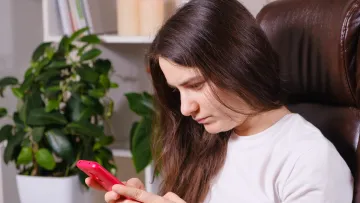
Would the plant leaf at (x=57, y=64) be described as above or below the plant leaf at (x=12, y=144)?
above

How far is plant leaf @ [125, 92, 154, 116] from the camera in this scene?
2.20m

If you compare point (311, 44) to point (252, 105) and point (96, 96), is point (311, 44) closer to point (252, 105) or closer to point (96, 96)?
point (252, 105)

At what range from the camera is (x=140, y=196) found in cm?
115

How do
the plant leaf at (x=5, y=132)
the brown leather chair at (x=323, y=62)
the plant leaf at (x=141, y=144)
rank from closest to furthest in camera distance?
the brown leather chair at (x=323, y=62), the plant leaf at (x=141, y=144), the plant leaf at (x=5, y=132)

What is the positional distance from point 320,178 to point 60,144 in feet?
4.29

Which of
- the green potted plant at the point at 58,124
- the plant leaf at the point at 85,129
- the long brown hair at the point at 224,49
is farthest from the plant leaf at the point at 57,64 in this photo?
the long brown hair at the point at 224,49

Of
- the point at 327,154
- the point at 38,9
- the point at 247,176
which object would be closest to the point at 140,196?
the point at 247,176

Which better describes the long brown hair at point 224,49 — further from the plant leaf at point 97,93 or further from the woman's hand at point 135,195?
the plant leaf at point 97,93

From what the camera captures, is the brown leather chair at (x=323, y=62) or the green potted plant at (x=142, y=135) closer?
the brown leather chair at (x=323, y=62)

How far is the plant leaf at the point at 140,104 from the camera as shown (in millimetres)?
2199

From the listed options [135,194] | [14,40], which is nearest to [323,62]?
[135,194]

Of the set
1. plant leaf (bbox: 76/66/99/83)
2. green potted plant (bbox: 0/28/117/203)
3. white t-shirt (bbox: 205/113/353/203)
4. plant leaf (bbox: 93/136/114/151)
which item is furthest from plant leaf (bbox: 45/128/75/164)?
white t-shirt (bbox: 205/113/353/203)

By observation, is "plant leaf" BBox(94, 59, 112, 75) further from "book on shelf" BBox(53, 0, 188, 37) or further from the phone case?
the phone case

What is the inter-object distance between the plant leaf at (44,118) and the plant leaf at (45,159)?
100 mm
